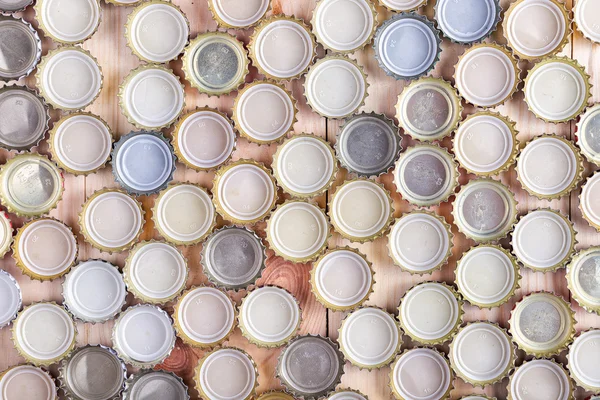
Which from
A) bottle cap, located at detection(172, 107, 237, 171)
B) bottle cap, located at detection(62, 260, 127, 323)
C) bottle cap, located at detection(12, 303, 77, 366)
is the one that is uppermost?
bottle cap, located at detection(172, 107, 237, 171)

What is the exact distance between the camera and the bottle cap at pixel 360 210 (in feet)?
8.50

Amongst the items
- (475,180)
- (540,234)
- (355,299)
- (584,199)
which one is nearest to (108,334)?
(355,299)

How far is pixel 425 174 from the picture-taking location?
102 inches

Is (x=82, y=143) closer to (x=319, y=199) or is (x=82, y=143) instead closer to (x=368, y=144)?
(x=319, y=199)

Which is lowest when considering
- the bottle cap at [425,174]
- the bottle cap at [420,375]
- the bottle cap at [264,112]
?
the bottle cap at [420,375]

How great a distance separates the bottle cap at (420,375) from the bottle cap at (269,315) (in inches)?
18.4

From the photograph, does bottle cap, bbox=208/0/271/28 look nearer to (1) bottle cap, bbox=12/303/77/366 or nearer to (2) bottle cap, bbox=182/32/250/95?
(2) bottle cap, bbox=182/32/250/95

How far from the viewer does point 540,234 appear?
260 cm

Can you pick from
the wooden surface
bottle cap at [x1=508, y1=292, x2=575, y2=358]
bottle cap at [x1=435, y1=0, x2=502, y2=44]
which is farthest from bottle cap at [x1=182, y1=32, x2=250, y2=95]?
bottle cap at [x1=508, y1=292, x2=575, y2=358]

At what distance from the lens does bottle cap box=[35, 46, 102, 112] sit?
8.54 feet

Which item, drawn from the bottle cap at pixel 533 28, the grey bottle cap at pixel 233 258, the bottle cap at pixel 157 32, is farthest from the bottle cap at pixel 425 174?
the bottle cap at pixel 157 32

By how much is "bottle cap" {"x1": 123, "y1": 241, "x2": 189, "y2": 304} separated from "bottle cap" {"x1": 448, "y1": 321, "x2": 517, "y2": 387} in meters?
1.16

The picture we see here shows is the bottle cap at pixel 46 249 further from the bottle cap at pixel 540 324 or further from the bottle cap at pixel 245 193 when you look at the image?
the bottle cap at pixel 540 324

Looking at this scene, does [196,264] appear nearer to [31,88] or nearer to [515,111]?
[31,88]
